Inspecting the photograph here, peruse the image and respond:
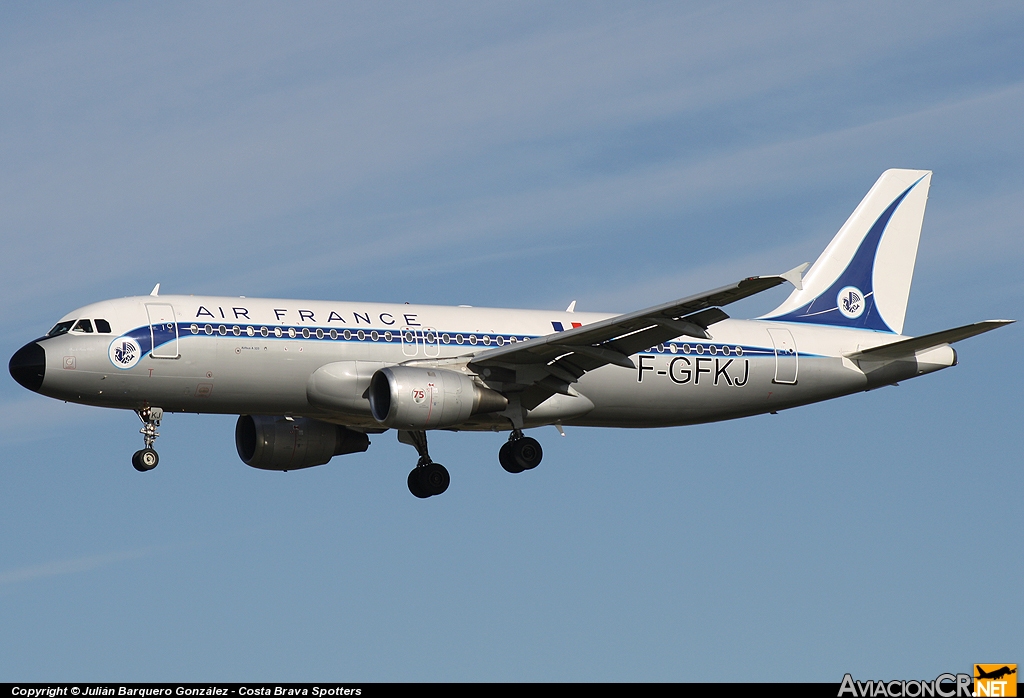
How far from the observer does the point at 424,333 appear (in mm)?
46469

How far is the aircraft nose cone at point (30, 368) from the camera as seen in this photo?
4328cm

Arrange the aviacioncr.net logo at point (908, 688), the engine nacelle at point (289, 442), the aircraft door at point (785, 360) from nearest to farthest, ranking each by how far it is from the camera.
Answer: the aviacioncr.net logo at point (908, 688)
the engine nacelle at point (289, 442)
the aircraft door at point (785, 360)

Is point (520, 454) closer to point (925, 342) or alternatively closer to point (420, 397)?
point (420, 397)

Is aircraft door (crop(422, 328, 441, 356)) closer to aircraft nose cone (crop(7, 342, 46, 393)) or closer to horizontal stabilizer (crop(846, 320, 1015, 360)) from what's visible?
aircraft nose cone (crop(7, 342, 46, 393))

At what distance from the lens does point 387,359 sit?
45.8m

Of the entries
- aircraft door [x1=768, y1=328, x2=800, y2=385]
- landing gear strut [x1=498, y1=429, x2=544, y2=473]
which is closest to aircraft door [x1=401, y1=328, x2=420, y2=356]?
landing gear strut [x1=498, y1=429, x2=544, y2=473]

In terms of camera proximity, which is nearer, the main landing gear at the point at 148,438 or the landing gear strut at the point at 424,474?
the main landing gear at the point at 148,438

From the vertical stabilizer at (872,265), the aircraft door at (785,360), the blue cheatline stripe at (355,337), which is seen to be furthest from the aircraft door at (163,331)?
the vertical stabilizer at (872,265)

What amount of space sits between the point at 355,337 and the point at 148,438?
20.2 ft

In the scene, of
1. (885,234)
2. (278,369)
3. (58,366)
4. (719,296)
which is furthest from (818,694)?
(885,234)

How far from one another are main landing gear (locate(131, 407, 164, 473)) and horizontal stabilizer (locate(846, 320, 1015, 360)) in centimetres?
2097

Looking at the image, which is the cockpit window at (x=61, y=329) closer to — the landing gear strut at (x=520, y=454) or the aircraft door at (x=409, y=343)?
the aircraft door at (x=409, y=343)

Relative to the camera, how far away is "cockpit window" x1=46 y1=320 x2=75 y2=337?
44278 mm

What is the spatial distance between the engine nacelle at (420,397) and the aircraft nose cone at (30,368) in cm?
857
